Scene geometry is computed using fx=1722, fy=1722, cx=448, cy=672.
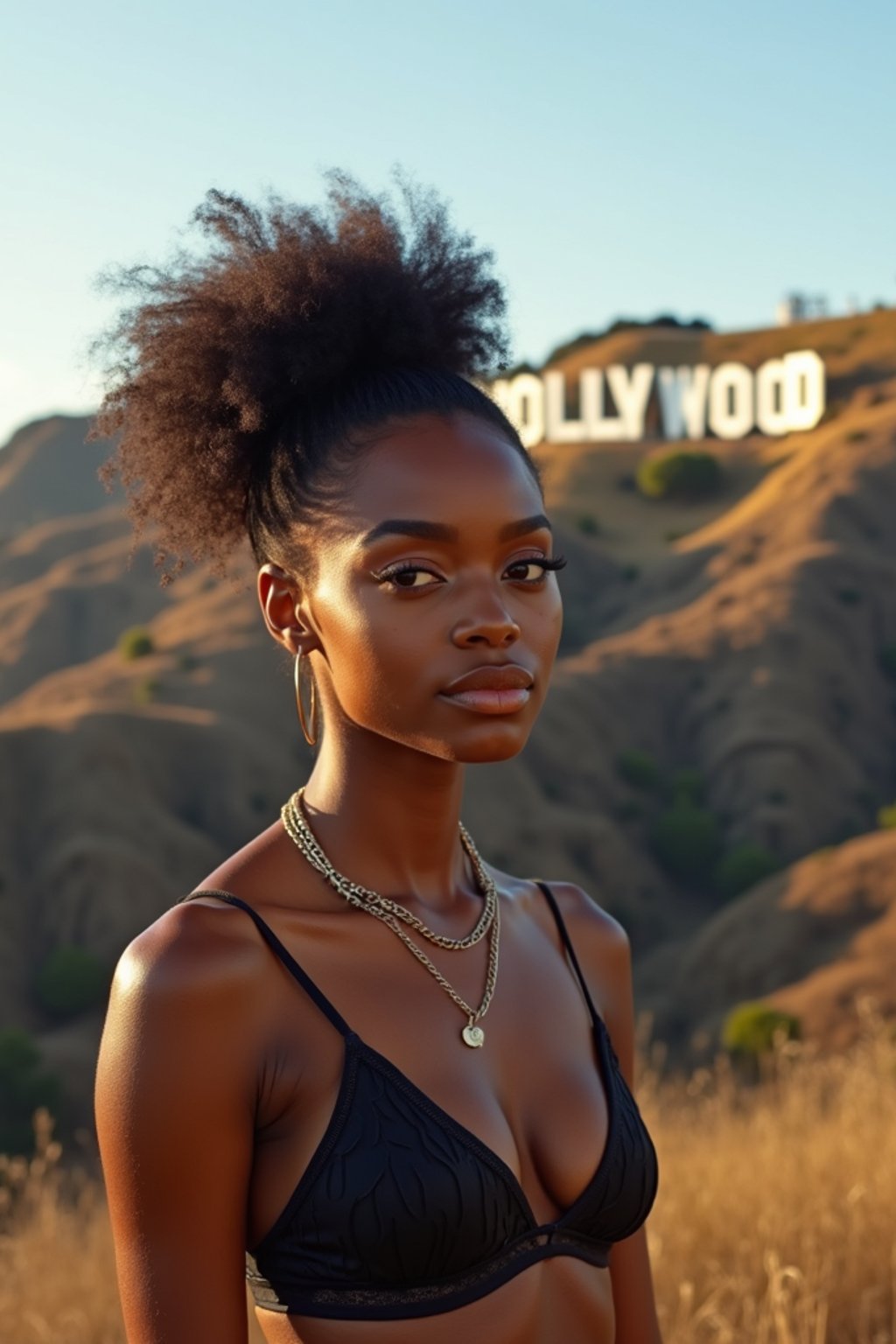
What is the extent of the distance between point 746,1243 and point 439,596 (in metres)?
3.98

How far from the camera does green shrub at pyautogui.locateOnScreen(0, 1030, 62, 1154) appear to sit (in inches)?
950

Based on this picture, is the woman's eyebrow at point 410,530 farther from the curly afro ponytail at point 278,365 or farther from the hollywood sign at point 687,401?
the hollywood sign at point 687,401

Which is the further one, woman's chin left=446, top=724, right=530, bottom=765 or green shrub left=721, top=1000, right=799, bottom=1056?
green shrub left=721, top=1000, right=799, bottom=1056

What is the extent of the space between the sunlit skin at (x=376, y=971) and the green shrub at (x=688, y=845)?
35371 millimetres

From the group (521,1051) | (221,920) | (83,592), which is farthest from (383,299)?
(83,592)

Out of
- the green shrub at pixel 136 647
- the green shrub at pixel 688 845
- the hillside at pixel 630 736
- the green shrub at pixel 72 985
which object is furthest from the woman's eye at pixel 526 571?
the green shrub at pixel 136 647

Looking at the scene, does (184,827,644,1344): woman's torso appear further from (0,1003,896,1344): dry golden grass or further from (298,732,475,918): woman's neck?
(0,1003,896,1344): dry golden grass

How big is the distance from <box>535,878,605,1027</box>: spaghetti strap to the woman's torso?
9 centimetres

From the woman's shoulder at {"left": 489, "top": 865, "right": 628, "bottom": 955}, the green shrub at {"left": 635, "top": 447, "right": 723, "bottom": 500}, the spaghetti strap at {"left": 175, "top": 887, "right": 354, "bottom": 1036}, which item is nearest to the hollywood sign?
the green shrub at {"left": 635, "top": 447, "right": 723, "bottom": 500}

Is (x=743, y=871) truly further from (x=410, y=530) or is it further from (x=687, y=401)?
(x=410, y=530)

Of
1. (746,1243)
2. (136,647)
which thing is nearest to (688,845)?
(136,647)

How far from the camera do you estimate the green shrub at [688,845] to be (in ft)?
123

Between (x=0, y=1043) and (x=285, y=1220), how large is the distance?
79.1ft

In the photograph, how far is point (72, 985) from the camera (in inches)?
1105
